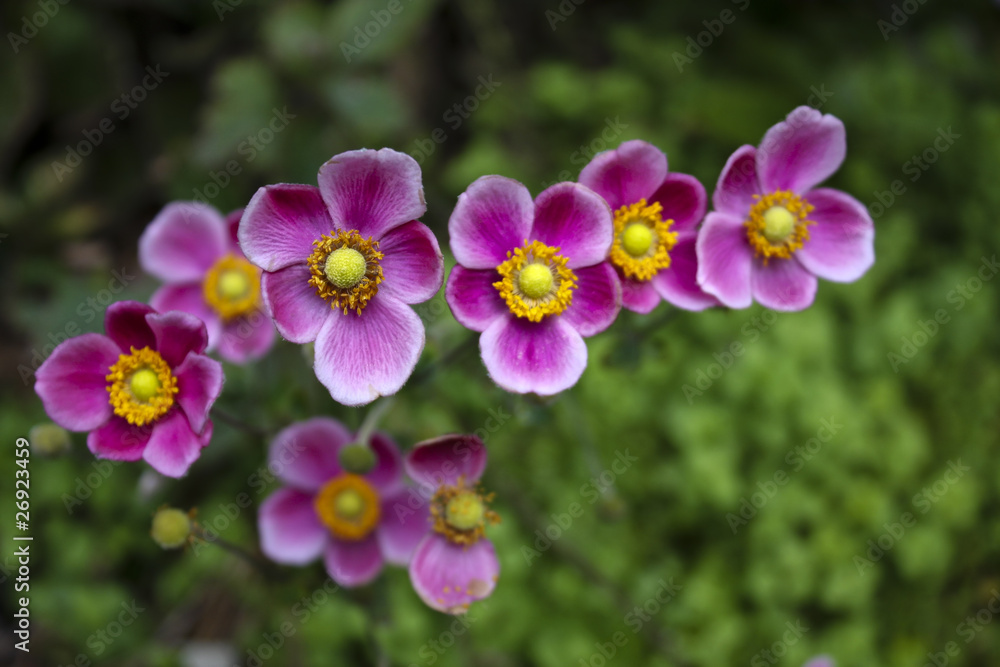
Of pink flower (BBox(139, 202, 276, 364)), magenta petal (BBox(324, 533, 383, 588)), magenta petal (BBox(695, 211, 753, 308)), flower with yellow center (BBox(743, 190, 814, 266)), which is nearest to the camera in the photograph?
magenta petal (BBox(695, 211, 753, 308))

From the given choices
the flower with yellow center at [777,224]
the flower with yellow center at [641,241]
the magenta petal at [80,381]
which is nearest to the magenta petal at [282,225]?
the magenta petal at [80,381]

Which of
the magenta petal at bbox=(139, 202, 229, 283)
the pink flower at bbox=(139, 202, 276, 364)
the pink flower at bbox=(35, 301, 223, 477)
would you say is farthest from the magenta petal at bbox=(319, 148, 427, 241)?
the magenta petal at bbox=(139, 202, 229, 283)

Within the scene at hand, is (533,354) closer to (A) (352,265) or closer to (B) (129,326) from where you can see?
(A) (352,265)

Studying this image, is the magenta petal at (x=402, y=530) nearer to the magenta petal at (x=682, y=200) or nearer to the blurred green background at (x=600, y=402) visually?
the blurred green background at (x=600, y=402)

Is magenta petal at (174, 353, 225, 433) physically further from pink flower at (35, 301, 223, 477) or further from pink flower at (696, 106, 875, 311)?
pink flower at (696, 106, 875, 311)

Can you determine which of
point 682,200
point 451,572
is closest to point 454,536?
point 451,572

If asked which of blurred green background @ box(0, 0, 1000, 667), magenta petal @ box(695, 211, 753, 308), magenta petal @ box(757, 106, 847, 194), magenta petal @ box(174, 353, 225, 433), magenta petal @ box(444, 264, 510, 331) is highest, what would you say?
magenta petal @ box(757, 106, 847, 194)

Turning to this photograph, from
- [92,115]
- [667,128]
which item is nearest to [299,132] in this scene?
[92,115]
